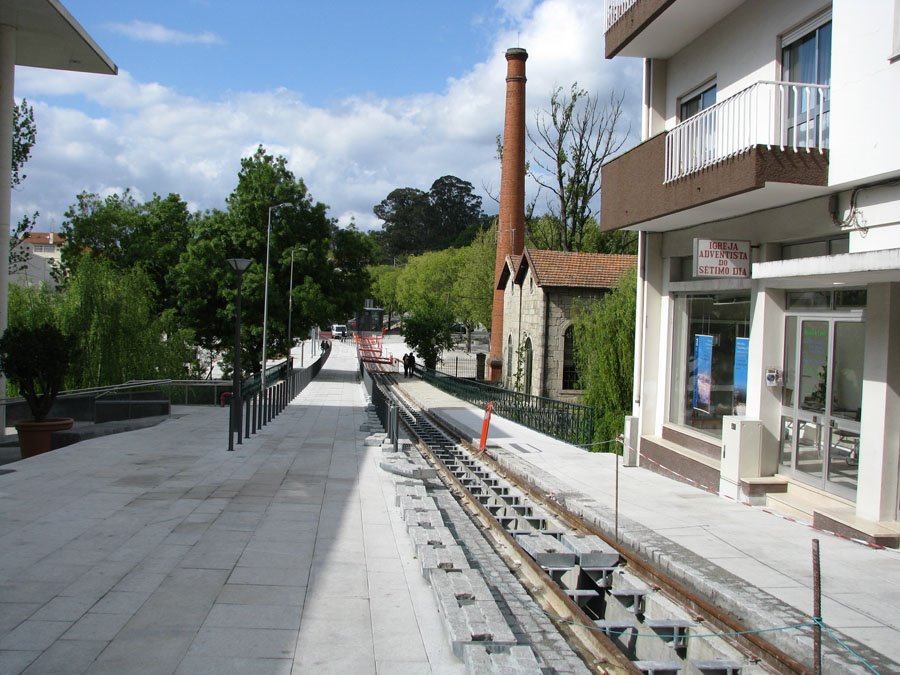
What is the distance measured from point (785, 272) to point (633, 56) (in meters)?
6.53

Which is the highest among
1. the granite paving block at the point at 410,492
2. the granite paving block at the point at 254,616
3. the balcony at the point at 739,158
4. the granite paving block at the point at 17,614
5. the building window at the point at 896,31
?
the building window at the point at 896,31

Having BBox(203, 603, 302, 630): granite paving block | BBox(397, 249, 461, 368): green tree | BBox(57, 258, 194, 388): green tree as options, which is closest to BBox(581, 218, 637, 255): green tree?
BBox(397, 249, 461, 368): green tree

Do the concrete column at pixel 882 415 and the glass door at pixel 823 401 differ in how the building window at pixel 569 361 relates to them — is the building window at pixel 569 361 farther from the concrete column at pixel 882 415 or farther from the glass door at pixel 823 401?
the concrete column at pixel 882 415

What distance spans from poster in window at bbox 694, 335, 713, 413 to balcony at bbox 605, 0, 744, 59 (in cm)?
483

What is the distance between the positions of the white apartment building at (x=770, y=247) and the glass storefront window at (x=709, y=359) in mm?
35

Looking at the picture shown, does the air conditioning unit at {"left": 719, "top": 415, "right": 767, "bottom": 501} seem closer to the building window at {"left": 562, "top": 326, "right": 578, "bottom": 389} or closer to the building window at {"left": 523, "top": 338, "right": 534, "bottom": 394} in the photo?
the building window at {"left": 562, "top": 326, "right": 578, "bottom": 389}

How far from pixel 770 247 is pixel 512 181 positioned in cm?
3328

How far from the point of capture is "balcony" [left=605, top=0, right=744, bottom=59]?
36.7 ft

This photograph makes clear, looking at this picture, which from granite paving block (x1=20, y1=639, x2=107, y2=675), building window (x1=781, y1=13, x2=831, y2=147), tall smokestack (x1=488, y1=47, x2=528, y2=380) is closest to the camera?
granite paving block (x1=20, y1=639, x2=107, y2=675)

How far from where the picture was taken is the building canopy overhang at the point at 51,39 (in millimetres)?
18875

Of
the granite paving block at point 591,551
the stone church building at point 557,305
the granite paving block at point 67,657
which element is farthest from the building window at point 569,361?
the granite paving block at point 67,657

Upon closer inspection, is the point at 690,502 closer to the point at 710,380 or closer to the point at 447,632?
the point at 710,380

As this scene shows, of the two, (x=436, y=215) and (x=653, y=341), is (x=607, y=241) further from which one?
(x=436, y=215)

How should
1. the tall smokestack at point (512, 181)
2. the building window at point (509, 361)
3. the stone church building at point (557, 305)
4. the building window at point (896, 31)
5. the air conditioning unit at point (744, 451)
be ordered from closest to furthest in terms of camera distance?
the building window at point (896, 31) → the air conditioning unit at point (744, 451) → the stone church building at point (557, 305) → the building window at point (509, 361) → the tall smokestack at point (512, 181)
